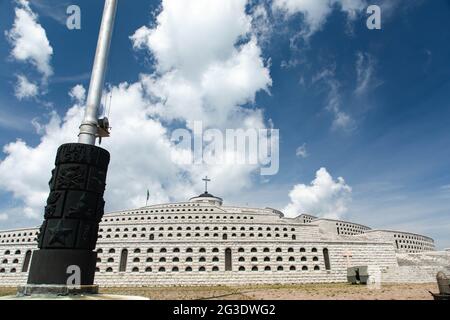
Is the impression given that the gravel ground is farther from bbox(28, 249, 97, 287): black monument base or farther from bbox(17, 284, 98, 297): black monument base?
bbox(17, 284, 98, 297): black monument base

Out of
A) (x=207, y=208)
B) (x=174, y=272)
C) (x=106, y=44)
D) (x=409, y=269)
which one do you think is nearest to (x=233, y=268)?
(x=174, y=272)

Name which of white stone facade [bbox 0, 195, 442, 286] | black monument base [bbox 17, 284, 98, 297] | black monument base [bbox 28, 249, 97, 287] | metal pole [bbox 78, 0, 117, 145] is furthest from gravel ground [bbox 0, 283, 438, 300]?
metal pole [bbox 78, 0, 117, 145]

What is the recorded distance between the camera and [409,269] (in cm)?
3316

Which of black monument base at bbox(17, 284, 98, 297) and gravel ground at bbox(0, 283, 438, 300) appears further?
gravel ground at bbox(0, 283, 438, 300)

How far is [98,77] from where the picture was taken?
1576 centimetres

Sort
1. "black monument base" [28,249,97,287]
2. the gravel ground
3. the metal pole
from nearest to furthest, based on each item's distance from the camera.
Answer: "black monument base" [28,249,97,287]
the metal pole
the gravel ground

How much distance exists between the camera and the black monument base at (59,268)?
11.3 m

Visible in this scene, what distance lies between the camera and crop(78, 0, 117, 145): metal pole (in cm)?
1423

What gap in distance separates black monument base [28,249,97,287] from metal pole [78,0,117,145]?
209 inches

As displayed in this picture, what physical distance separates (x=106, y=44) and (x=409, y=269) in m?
39.0

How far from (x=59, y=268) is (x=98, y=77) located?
10132 mm

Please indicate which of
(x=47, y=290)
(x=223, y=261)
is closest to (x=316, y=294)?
(x=47, y=290)
